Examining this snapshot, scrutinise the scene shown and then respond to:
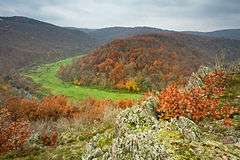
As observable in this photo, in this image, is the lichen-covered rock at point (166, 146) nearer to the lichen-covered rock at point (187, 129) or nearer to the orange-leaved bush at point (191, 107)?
the lichen-covered rock at point (187, 129)

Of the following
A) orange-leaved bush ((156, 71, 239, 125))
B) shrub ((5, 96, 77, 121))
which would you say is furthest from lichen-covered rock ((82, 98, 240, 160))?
shrub ((5, 96, 77, 121))

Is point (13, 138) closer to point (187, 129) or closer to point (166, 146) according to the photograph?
point (187, 129)

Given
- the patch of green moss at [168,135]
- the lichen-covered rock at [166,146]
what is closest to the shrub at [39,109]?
the lichen-covered rock at [166,146]

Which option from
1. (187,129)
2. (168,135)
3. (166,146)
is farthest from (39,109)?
(166,146)

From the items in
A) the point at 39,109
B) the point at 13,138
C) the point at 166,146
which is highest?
the point at 166,146

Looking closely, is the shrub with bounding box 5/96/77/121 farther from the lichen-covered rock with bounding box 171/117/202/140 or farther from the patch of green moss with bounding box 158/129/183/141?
the patch of green moss with bounding box 158/129/183/141

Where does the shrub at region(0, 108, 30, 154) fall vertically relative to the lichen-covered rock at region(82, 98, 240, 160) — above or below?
below

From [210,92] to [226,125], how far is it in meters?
7.29

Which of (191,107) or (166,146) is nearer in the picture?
(166,146)

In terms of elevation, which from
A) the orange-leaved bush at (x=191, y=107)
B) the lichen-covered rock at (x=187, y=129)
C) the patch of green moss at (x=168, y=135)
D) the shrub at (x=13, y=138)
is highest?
the patch of green moss at (x=168, y=135)

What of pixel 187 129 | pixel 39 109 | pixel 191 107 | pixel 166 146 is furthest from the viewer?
pixel 39 109

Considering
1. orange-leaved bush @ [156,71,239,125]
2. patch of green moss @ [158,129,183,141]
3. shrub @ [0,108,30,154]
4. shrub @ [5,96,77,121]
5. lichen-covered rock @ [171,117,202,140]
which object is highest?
patch of green moss @ [158,129,183,141]

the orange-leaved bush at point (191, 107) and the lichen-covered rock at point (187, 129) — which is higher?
the lichen-covered rock at point (187, 129)

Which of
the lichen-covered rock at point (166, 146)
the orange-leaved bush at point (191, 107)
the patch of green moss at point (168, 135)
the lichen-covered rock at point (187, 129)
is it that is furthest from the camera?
the orange-leaved bush at point (191, 107)
